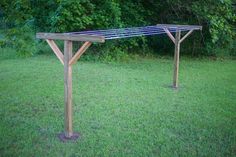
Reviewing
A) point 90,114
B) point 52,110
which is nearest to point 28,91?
point 52,110

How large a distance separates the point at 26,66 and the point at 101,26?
2.87 m

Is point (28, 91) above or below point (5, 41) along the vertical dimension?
below

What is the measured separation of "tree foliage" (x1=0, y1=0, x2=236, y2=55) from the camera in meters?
11.4

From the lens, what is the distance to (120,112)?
6449 mm

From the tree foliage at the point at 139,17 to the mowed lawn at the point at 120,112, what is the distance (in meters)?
1.75

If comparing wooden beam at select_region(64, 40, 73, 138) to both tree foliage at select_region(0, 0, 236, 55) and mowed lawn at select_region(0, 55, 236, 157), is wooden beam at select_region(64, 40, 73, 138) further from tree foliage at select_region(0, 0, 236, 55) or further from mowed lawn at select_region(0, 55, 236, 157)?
tree foliage at select_region(0, 0, 236, 55)

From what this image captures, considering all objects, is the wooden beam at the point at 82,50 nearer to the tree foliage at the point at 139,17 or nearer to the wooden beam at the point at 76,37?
the wooden beam at the point at 76,37

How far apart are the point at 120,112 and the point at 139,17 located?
710cm

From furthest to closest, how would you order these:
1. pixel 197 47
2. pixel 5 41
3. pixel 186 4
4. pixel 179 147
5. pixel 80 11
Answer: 1. pixel 197 47
2. pixel 186 4
3. pixel 80 11
4. pixel 179 147
5. pixel 5 41

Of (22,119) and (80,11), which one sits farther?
(80,11)

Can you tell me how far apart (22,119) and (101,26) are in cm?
645

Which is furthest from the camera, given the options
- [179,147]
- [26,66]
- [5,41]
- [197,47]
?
[197,47]

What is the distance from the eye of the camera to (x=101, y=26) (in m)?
11.8

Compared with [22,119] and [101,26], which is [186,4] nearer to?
[101,26]
